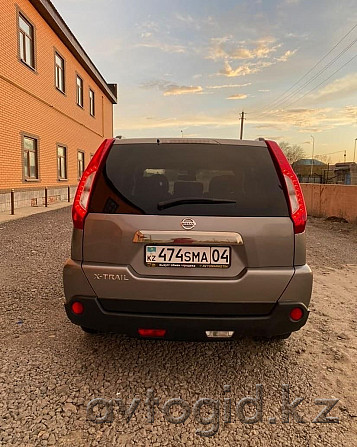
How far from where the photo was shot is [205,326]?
2.23 m

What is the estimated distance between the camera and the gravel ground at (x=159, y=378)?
1.93 metres

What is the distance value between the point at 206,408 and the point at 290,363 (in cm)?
A: 91

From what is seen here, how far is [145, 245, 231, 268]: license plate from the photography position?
2217mm

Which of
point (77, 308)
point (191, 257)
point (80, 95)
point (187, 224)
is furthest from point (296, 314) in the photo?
point (80, 95)

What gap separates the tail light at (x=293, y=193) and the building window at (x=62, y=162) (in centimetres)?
1747

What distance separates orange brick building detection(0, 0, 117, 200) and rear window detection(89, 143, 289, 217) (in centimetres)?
1149

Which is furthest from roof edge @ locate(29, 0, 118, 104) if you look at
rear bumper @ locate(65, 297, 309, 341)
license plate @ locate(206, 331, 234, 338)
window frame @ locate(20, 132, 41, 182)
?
license plate @ locate(206, 331, 234, 338)

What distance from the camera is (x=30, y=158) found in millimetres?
14773

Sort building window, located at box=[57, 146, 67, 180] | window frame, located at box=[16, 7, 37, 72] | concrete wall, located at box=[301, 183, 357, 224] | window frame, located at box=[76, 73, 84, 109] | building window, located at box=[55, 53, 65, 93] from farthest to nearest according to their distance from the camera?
1. window frame, located at box=[76, 73, 84, 109]
2. building window, located at box=[57, 146, 67, 180]
3. building window, located at box=[55, 53, 65, 93]
4. window frame, located at box=[16, 7, 37, 72]
5. concrete wall, located at box=[301, 183, 357, 224]

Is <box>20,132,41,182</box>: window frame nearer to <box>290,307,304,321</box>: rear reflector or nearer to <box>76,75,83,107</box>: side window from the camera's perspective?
<box>76,75,83,107</box>: side window

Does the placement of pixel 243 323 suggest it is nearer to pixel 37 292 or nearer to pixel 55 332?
pixel 55 332

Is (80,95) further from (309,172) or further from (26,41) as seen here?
(309,172)

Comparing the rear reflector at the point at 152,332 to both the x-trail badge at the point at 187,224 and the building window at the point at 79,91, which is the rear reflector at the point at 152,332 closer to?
the x-trail badge at the point at 187,224

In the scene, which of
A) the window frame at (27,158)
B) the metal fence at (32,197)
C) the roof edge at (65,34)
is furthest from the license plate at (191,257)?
the roof edge at (65,34)
